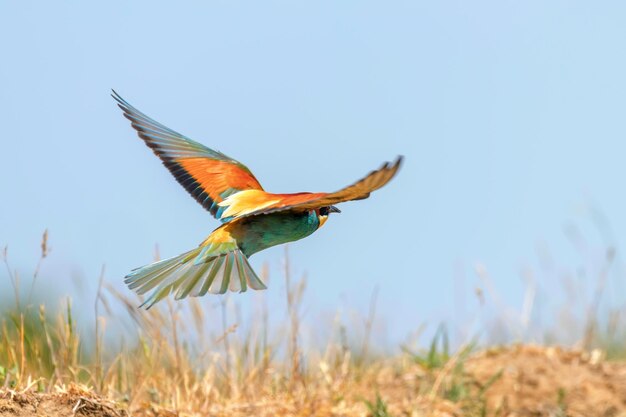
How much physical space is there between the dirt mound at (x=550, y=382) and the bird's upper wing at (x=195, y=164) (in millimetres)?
1837

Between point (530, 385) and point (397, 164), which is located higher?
point (397, 164)

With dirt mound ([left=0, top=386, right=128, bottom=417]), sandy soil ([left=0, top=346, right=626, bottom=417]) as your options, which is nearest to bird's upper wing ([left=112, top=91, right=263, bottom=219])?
sandy soil ([left=0, top=346, right=626, bottom=417])

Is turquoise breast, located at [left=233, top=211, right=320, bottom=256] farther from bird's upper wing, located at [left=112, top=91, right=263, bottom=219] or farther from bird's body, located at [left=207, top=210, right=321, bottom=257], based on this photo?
bird's upper wing, located at [left=112, top=91, right=263, bottom=219]

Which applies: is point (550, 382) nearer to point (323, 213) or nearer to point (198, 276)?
point (323, 213)

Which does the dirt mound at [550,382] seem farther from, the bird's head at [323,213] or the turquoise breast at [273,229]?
the turquoise breast at [273,229]

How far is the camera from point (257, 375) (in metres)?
5.10

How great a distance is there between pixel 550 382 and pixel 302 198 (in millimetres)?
2570

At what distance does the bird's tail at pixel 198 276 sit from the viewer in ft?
13.5

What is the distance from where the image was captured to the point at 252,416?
15.4 feet

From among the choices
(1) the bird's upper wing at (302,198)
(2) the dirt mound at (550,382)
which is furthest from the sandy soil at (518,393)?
(1) the bird's upper wing at (302,198)

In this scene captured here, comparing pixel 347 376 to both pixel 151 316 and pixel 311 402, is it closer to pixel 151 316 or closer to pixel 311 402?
pixel 311 402

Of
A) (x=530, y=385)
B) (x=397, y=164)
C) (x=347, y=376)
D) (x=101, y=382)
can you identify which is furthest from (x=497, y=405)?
(x=397, y=164)

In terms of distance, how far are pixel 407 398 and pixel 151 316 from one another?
1447mm

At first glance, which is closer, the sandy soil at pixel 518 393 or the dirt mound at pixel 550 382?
the sandy soil at pixel 518 393
